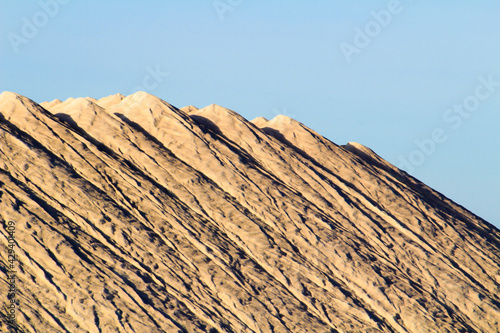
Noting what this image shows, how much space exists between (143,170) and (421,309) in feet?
35.9

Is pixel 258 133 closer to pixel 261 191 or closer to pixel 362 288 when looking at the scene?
pixel 261 191

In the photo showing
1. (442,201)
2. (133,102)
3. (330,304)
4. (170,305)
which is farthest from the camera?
(442,201)

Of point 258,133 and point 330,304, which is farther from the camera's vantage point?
point 258,133

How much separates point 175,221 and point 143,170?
2.88 metres

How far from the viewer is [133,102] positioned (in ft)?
94.4

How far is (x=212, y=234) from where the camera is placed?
23.4m

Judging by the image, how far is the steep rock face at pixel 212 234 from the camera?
812 inches

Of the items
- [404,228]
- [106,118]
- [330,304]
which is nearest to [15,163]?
[106,118]

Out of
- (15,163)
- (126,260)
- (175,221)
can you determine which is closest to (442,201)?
(175,221)

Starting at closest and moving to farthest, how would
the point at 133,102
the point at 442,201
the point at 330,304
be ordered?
the point at 330,304 < the point at 133,102 < the point at 442,201

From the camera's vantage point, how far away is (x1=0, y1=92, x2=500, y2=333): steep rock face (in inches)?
812

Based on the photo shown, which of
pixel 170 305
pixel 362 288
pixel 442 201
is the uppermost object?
pixel 442 201

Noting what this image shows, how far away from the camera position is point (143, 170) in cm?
2522

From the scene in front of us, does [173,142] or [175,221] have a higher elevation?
[173,142]
